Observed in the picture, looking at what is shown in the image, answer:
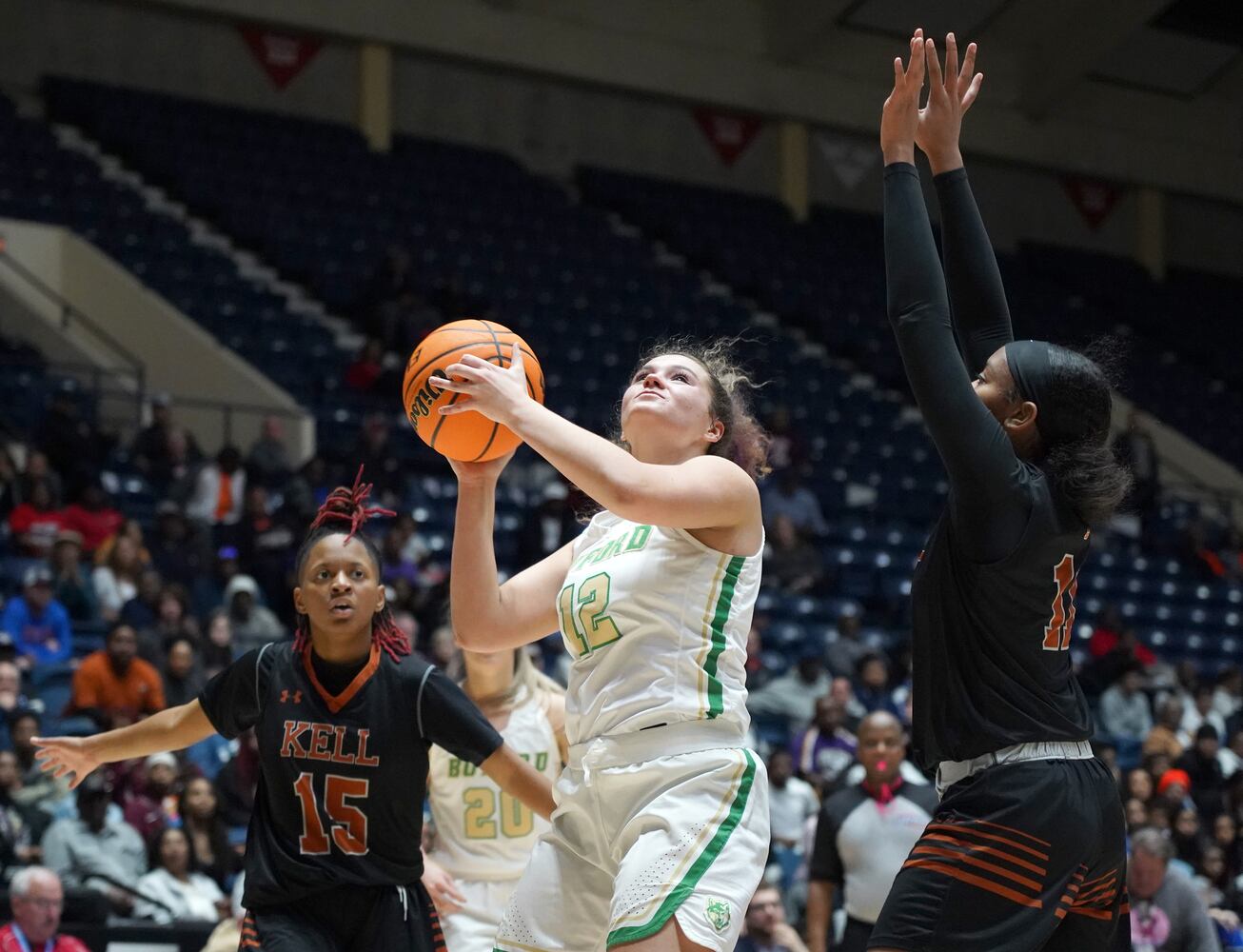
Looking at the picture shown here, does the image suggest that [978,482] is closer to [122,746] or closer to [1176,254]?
[122,746]

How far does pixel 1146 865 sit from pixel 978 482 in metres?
6.16

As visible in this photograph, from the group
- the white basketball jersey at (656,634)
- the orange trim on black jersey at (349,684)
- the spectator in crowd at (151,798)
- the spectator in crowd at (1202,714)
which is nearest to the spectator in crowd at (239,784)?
the spectator in crowd at (151,798)

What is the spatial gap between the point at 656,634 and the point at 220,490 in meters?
10.2

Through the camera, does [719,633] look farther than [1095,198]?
No

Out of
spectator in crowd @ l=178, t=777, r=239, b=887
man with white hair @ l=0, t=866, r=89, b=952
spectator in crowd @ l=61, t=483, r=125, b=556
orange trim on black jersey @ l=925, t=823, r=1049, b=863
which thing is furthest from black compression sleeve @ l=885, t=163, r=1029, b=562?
spectator in crowd @ l=61, t=483, r=125, b=556

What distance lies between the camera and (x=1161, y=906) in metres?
8.68

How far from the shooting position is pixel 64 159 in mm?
17703

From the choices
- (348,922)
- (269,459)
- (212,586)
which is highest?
(269,459)

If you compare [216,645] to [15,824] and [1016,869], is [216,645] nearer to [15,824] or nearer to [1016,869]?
[15,824]

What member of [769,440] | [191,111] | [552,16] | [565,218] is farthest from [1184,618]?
[769,440]

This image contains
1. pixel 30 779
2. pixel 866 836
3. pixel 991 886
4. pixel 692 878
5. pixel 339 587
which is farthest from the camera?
pixel 30 779

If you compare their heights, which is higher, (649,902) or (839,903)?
(649,902)

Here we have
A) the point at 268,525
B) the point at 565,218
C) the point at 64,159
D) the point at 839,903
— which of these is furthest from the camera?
the point at 565,218

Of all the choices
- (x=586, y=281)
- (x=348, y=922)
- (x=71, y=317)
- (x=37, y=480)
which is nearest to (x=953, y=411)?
(x=348, y=922)
